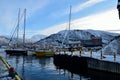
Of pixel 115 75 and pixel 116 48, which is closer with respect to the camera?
pixel 115 75

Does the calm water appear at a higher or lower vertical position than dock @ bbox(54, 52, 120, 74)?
lower

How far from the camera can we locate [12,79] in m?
18.3

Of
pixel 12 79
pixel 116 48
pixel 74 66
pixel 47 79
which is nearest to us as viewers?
pixel 12 79

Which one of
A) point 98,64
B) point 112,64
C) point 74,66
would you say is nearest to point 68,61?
point 74,66

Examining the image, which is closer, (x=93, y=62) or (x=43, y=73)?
(x=43, y=73)

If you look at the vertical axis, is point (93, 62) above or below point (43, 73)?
above

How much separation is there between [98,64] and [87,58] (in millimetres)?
4032

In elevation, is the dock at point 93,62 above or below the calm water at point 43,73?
above

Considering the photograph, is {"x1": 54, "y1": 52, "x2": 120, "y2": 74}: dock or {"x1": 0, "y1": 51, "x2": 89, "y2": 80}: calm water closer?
{"x1": 0, "y1": 51, "x2": 89, "y2": 80}: calm water

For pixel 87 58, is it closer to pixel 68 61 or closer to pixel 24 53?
pixel 68 61

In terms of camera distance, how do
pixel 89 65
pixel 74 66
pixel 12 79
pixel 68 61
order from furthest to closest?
pixel 68 61, pixel 74 66, pixel 89 65, pixel 12 79

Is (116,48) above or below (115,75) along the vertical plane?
above

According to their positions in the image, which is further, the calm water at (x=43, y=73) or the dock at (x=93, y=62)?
the dock at (x=93, y=62)

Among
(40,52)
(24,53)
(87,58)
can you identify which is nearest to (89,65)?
(87,58)
